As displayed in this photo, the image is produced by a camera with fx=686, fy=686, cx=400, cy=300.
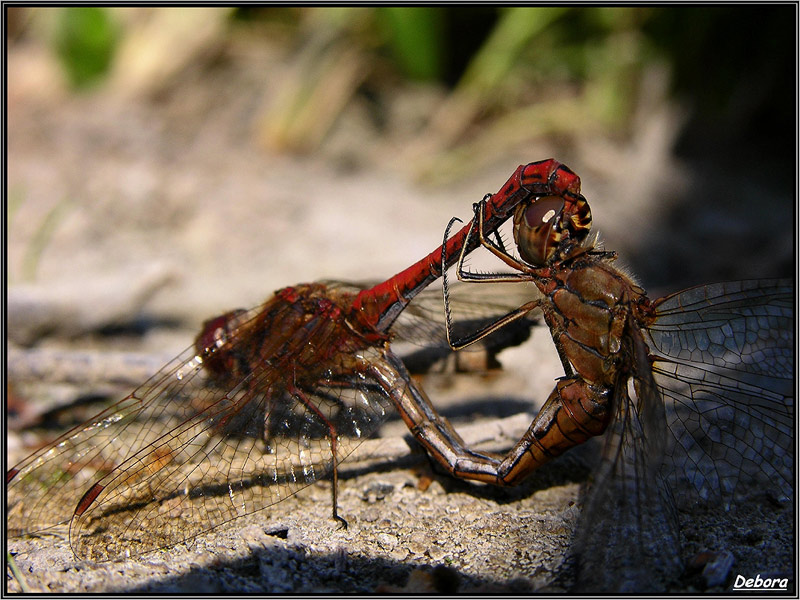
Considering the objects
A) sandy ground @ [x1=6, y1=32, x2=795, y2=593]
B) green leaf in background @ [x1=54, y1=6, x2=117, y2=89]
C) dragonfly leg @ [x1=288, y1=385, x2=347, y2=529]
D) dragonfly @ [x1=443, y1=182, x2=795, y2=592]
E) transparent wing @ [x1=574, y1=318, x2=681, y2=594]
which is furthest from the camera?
green leaf in background @ [x1=54, y1=6, x2=117, y2=89]

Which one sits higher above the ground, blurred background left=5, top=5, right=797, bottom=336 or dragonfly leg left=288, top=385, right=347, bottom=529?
blurred background left=5, top=5, right=797, bottom=336

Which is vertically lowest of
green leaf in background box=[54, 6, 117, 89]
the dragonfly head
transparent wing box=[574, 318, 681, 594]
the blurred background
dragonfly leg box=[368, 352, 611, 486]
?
transparent wing box=[574, 318, 681, 594]

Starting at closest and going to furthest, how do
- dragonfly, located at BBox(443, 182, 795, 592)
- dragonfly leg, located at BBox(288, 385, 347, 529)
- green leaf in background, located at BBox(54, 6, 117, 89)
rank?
dragonfly, located at BBox(443, 182, 795, 592) → dragonfly leg, located at BBox(288, 385, 347, 529) → green leaf in background, located at BBox(54, 6, 117, 89)

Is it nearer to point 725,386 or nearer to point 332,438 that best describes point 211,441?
point 332,438

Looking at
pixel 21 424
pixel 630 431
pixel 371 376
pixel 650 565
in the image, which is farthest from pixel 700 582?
pixel 21 424

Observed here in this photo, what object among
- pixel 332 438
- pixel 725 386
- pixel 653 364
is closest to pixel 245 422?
pixel 332 438

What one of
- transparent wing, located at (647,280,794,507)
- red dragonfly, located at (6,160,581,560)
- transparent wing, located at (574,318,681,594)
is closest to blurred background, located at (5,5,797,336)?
red dragonfly, located at (6,160,581,560)

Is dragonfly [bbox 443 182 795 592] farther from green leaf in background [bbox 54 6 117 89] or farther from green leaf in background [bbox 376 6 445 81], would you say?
green leaf in background [bbox 54 6 117 89]
